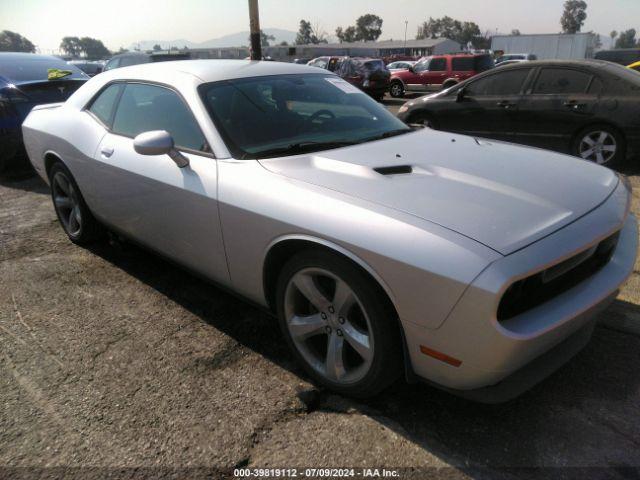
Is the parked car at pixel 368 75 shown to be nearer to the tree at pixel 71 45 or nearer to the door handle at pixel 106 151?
the door handle at pixel 106 151

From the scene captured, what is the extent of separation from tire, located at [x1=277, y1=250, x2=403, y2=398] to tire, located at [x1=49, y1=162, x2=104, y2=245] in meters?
2.35

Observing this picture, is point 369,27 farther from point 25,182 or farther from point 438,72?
point 25,182

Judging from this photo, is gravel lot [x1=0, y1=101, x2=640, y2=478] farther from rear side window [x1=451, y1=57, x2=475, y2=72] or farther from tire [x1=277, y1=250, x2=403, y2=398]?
rear side window [x1=451, y1=57, x2=475, y2=72]

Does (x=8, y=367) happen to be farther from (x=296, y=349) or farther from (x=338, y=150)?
(x=338, y=150)

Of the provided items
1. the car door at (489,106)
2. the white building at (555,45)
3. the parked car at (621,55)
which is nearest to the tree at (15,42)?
the white building at (555,45)

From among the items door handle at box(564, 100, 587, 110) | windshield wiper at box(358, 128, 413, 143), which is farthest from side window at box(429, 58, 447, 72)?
windshield wiper at box(358, 128, 413, 143)

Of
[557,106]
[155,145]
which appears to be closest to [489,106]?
[557,106]

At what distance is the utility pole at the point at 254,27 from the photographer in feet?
41.9

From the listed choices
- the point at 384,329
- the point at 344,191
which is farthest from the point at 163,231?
the point at 384,329

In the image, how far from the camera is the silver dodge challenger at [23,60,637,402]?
72.3 inches

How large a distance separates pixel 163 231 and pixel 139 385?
957mm

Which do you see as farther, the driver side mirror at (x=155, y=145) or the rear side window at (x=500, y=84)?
the rear side window at (x=500, y=84)

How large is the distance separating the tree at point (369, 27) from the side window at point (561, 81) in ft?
398

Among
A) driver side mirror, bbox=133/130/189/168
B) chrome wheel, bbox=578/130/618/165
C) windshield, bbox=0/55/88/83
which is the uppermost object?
windshield, bbox=0/55/88/83
